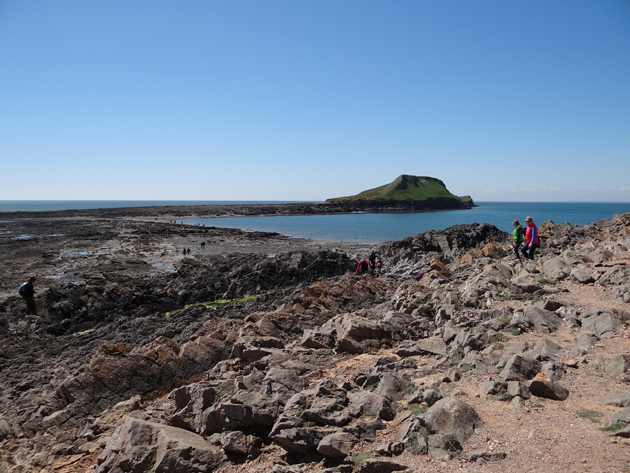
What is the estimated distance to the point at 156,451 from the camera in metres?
6.99

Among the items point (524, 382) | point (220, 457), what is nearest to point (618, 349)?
point (524, 382)

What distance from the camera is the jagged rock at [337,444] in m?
6.18

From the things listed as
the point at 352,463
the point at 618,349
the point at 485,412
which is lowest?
the point at 352,463

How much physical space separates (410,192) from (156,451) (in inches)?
6703

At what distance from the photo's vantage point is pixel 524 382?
6910mm

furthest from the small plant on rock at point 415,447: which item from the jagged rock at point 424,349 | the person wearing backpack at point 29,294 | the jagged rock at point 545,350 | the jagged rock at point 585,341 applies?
the person wearing backpack at point 29,294

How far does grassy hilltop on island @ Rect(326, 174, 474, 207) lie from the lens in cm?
15938

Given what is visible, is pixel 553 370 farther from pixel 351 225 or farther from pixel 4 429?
pixel 351 225

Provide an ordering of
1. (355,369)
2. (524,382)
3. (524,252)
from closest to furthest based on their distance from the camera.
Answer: (524,382) < (355,369) < (524,252)

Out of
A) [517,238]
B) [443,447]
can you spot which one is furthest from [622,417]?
[517,238]

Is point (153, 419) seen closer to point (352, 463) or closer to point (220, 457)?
point (220, 457)

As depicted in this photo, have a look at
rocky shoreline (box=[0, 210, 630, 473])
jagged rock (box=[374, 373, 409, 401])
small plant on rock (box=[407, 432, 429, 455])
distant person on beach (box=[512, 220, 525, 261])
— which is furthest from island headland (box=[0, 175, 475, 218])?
small plant on rock (box=[407, 432, 429, 455])

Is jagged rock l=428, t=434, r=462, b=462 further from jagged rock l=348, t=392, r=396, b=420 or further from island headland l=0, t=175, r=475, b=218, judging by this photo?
island headland l=0, t=175, r=475, b=218

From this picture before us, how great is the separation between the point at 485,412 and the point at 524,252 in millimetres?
12067
